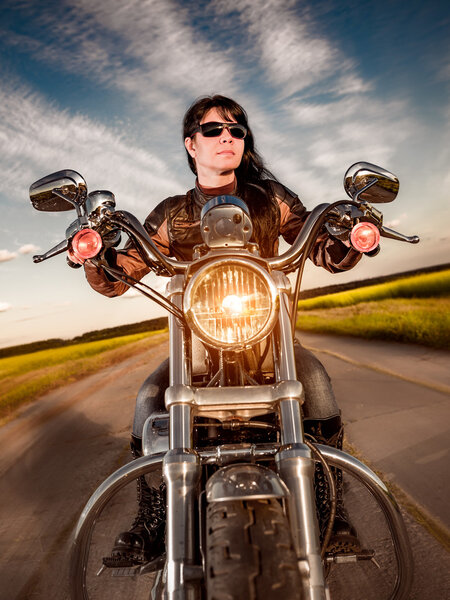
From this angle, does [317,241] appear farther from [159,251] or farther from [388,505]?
[388,505]

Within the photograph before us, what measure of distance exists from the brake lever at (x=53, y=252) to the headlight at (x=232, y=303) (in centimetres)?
56

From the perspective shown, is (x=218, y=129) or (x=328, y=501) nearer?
(x=328, y=501)

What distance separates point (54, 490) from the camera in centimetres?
303

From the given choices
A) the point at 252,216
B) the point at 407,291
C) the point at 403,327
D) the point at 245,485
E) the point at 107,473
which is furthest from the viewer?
the point at 407,291

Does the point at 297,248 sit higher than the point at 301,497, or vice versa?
the point at 297,248

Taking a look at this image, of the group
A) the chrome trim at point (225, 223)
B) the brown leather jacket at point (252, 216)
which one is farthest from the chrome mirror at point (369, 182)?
the chrome trim at point (225, 223)

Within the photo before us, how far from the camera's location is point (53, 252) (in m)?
1.49

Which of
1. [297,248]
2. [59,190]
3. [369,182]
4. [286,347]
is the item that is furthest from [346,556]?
[59,190]

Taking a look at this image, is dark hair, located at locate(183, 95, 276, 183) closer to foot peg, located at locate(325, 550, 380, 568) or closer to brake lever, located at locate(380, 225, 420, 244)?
brake lever, located at locate(380, 225, 420, 244)

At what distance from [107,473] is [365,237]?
284cm

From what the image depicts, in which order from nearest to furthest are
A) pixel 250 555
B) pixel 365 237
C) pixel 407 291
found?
pixel 250 555 < pixel 365 237 < pixel 407 291

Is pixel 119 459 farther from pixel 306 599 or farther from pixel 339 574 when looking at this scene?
pixel 306 599

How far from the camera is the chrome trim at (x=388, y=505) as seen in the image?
1.27 meters

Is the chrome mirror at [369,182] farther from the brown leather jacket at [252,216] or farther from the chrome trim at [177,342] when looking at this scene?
the chrome trim at [177,342]
